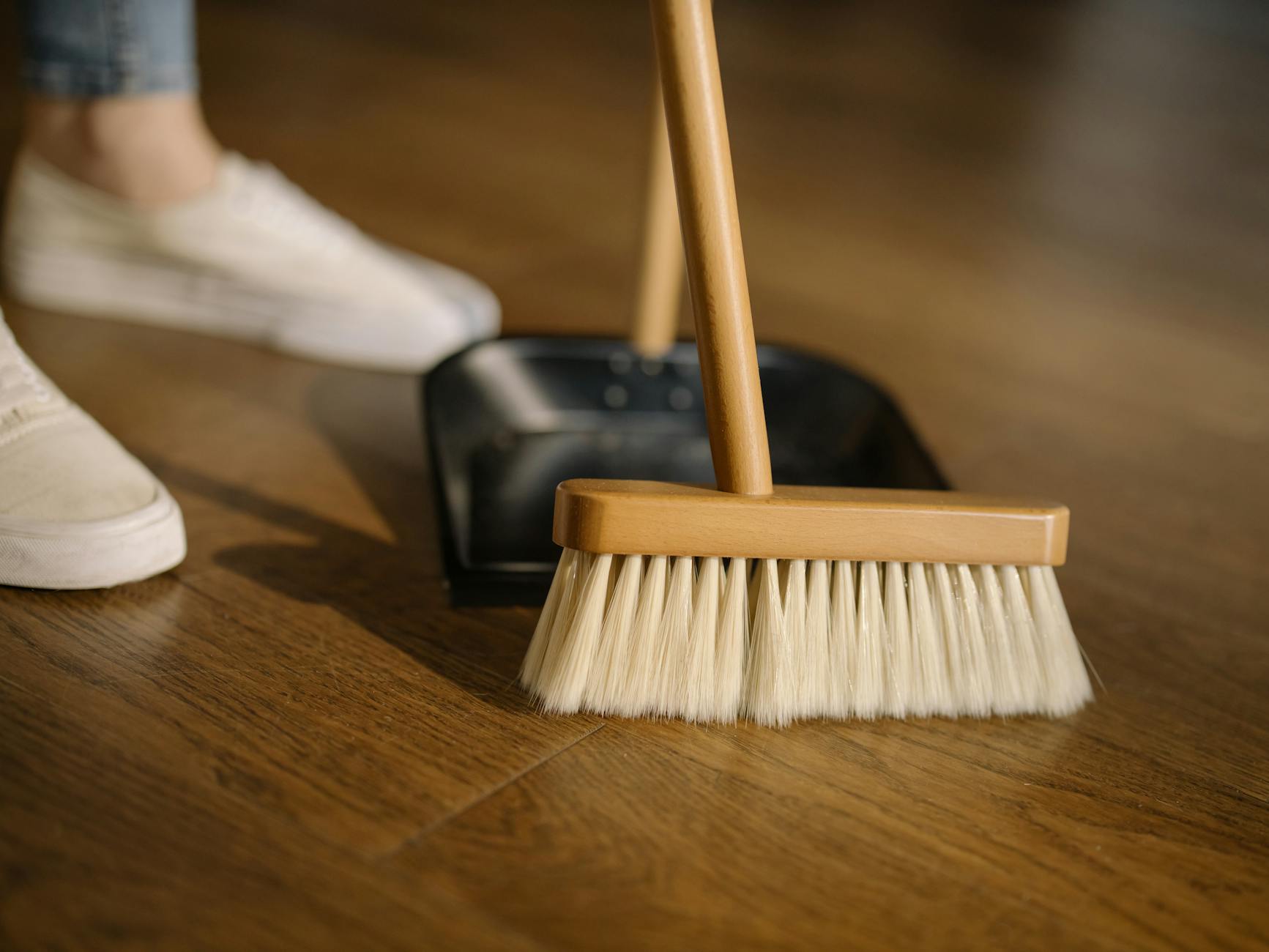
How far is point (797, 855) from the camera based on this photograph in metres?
0.50

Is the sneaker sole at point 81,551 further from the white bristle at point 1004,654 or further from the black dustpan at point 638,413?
the white bristle at point 1004,654

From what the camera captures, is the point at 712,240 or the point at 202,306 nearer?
the point at 712,240

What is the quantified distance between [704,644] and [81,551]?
30 centimetres

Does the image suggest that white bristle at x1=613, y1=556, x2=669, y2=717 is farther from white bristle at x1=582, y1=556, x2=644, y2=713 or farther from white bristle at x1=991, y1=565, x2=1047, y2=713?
white bristle at x1=991, y1=565, x2=1047, y2=713

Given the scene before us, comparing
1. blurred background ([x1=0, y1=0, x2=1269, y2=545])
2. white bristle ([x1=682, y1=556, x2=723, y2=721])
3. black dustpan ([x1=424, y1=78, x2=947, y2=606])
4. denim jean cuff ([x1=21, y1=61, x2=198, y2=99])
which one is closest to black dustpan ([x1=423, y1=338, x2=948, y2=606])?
black dustpan ([x1=424, y1=78, x2=947, y2=606])

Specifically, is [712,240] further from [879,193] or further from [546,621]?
[879,193]

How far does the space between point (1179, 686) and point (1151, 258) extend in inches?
37.1

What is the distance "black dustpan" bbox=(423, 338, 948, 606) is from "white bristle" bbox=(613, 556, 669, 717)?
0.20m

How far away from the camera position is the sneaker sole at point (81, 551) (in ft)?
1.96

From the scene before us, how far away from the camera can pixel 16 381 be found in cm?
65

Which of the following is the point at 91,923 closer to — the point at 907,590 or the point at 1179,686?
the point at 907,590

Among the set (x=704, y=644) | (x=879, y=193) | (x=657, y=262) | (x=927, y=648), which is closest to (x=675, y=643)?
(x=704, y=644)

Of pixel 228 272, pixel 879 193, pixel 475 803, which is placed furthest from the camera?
pixel 879 193

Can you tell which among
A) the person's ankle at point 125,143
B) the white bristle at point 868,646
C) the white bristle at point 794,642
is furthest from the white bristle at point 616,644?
the person's ankle at point 125,143
